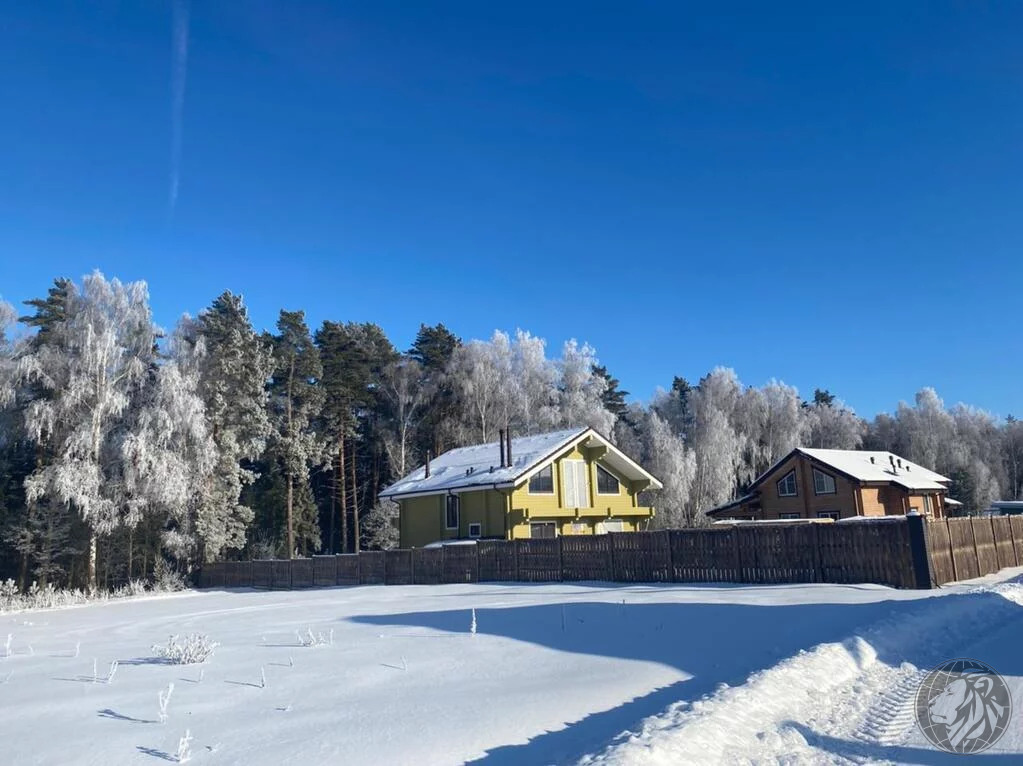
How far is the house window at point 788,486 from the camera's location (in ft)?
143

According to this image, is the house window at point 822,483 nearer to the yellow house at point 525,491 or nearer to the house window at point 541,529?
the yellow house at point 525,491

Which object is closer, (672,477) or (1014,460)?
(672,477)

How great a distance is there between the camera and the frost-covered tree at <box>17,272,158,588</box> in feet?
100

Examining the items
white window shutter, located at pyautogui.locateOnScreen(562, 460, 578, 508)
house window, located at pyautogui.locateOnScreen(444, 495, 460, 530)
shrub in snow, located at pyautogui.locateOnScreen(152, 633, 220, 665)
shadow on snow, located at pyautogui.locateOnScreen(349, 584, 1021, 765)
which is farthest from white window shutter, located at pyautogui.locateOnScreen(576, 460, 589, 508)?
shrub in snow, located at pyautogui.locateOnScreen(152, 633, 220, 665)

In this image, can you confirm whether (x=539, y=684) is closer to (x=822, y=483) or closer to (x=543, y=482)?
(x=543, y=482)

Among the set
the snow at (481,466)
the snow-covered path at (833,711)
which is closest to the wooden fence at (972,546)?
the snow-covered path at (833,711)

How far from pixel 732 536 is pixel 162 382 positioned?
24844 millimetres

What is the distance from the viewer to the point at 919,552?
1700 cm

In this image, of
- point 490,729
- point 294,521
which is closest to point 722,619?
point 490,729

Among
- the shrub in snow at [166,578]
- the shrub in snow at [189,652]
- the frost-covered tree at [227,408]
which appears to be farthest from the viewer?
the frost-covered tree at [227,408]

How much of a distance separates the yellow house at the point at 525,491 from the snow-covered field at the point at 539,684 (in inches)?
721

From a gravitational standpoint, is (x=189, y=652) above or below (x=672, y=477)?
below

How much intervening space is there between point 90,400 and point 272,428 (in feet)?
31.3

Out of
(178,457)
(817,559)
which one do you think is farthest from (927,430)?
(178,457)
